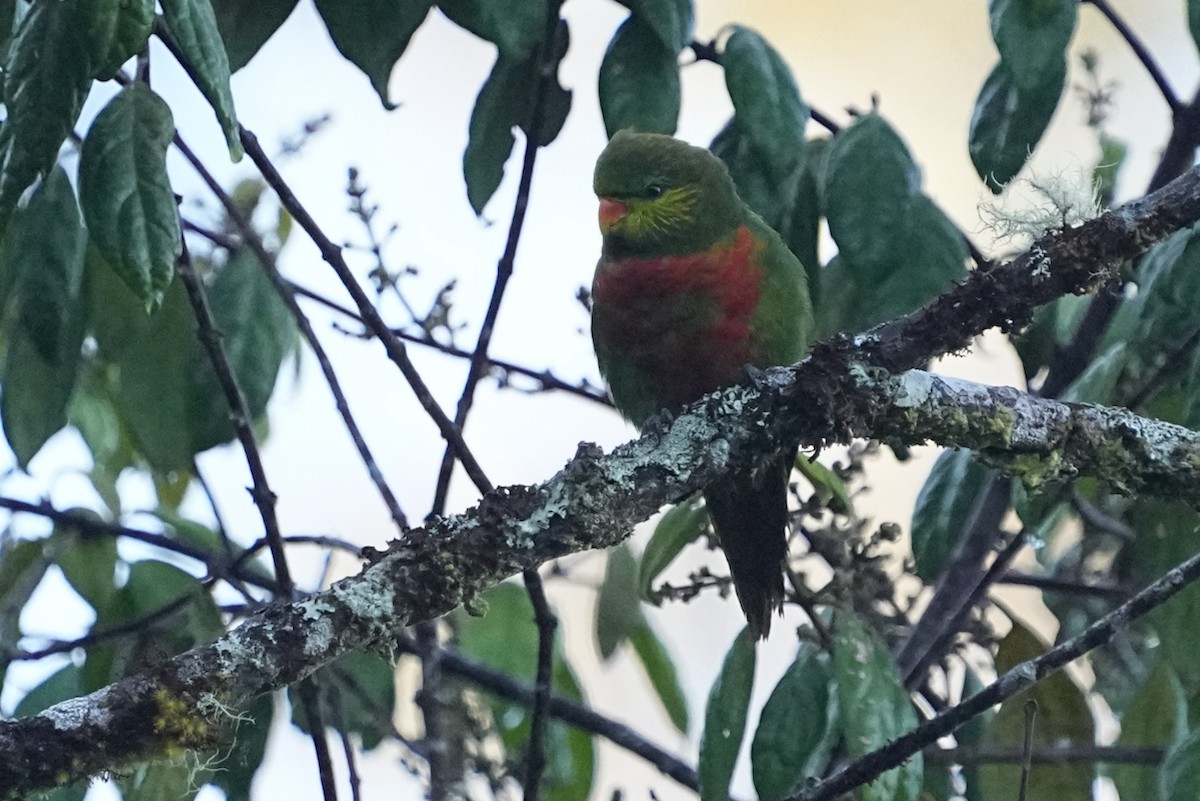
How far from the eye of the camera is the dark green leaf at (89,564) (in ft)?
5.65

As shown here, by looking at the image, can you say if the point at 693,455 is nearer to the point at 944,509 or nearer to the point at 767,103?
the point at 767,103

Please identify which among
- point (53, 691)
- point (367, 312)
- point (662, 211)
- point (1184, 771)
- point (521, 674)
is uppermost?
point (662, 211)

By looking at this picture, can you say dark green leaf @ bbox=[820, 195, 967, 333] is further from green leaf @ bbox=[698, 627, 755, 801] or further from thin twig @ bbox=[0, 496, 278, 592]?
thin twig @ bbox=[0, 496, 278, 592]

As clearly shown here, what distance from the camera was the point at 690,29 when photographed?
4.82 ft

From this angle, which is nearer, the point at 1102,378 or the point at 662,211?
the point at 1102,378

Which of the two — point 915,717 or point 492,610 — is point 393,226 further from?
point 915,717

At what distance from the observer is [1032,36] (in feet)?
4.57

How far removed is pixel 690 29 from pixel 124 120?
647 mm

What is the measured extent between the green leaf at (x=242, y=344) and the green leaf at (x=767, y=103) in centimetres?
68

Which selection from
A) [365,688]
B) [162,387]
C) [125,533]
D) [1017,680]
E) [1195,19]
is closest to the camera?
[1017,680]

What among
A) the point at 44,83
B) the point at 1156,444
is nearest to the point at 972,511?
the point at 1156,444

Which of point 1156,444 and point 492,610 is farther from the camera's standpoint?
point 492,610

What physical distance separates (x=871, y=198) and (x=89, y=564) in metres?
1.16

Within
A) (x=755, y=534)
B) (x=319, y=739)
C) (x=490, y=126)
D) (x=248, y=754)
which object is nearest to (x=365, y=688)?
(x=248, y=754)
